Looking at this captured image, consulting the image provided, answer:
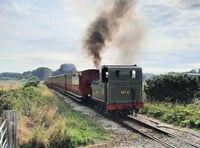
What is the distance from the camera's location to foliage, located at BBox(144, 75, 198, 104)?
2762cm

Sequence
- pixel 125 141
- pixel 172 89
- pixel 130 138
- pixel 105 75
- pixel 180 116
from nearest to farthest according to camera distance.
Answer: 1. pixel 125 141
2. pixel 130 138
3. pixel 180 116
4. pixel 105 75
5. pixel 172 89

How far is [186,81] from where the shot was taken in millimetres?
27875

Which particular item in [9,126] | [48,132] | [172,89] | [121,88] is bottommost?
[48,132]

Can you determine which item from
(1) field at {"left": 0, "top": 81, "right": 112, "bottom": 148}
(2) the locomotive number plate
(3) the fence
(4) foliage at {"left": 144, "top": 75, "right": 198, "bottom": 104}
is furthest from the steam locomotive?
(3) the fence

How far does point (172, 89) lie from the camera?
28.4 metres

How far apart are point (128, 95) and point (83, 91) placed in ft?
29.3

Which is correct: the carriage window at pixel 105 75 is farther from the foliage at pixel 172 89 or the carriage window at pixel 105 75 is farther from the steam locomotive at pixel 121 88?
the foliage at pixel 172 89

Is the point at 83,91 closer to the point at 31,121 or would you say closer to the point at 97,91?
the point at 97,91

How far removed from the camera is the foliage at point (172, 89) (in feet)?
90.6

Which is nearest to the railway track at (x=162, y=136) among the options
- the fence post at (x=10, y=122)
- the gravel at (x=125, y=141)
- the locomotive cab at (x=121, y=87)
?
the gravel at (x=125, y=141)

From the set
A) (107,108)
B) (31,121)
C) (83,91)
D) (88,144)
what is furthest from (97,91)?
(88,144)

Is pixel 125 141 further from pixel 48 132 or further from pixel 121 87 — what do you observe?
pixel 121 87

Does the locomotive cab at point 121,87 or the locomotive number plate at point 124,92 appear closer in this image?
the locomotive cab at point 121,87

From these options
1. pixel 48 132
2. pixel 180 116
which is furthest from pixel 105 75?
pixel 48 132
